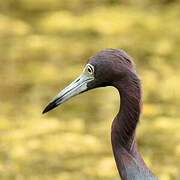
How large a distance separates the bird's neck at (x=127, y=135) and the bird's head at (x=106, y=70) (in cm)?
4

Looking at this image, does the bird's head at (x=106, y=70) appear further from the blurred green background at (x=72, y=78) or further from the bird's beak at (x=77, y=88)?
the blurred green background at (x=72, y=78)

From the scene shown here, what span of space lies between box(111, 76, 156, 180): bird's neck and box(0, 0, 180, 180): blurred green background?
4.81 ft

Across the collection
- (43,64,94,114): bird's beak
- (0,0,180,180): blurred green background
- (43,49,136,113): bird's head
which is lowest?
(0,0,180,180): blurred green background

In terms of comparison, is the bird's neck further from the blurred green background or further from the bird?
the blurred green background

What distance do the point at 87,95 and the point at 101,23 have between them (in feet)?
3.72

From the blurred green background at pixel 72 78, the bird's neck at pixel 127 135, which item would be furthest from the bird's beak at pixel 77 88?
the blurred green background at pixel 72 78

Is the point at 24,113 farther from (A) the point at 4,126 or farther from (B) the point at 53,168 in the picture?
(B) the point at 53,168

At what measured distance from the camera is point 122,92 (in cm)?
410

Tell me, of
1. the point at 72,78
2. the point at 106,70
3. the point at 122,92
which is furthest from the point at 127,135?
the point at 72,78

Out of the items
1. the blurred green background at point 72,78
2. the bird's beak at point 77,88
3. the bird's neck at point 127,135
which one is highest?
the bird's beak at point 77,88

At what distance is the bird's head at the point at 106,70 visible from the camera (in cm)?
407

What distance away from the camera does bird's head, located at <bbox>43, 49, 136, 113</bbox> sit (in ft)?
13.3

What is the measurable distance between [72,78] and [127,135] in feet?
8.85

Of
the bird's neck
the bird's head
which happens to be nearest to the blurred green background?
the bird's neck
